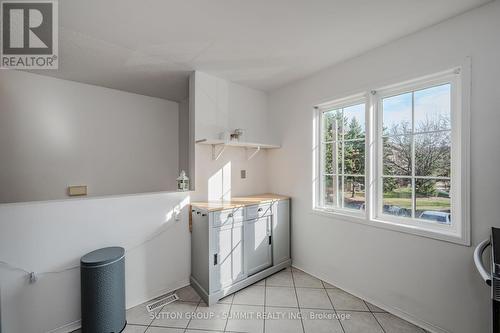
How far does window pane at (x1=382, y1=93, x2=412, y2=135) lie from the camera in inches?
77.9

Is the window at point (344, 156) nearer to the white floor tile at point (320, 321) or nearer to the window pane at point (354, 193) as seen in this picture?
the window pane at point (354, 193)

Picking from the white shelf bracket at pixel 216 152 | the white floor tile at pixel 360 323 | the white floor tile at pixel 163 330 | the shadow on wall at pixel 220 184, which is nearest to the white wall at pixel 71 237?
the shadow on wall at pixel 220 184

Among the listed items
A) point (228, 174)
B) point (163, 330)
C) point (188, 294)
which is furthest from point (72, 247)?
point (228, 174)

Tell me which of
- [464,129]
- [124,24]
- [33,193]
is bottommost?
[33,193]

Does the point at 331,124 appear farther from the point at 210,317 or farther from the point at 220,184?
the point at 210,317

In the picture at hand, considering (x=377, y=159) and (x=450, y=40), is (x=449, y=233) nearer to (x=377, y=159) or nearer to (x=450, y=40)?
(x=377, y=159)

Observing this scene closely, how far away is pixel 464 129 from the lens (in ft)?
5.17

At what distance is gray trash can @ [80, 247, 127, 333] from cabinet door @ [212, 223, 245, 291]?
0.84 meters

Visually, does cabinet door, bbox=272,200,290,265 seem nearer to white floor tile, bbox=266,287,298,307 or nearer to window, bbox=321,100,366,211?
white floor tile, bbox=266,287,298,307

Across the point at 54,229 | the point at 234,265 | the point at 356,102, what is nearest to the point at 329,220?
the point at 234,265

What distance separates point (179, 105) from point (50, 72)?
165 centimetres

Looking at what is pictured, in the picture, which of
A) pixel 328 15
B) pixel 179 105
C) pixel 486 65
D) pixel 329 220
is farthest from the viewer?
pixel 179 105

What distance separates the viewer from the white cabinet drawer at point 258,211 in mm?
2454

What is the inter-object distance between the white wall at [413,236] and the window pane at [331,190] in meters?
0.21
